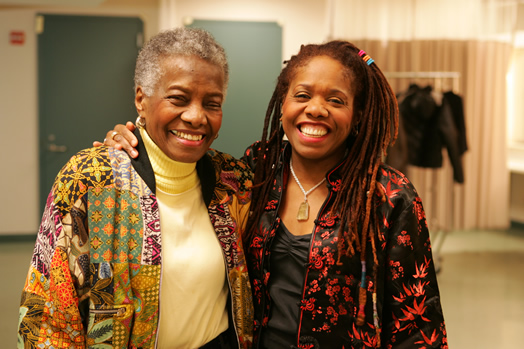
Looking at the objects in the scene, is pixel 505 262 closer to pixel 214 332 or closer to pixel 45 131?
pixel 214 332

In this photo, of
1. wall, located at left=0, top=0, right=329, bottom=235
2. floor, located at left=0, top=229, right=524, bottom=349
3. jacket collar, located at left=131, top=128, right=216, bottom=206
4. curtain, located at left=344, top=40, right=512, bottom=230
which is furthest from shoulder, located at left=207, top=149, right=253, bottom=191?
curtain, located at left=344, top=40, right=512, bottom=230

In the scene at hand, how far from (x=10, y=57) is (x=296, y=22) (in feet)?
10.3

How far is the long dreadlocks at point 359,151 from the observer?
159 cm

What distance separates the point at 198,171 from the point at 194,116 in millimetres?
250

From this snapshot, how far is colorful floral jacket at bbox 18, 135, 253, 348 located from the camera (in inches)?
54.8

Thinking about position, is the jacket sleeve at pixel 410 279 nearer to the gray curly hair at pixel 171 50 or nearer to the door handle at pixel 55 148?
the gray curly hair at pixel 171 50

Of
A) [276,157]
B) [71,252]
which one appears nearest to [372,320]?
[276,157]

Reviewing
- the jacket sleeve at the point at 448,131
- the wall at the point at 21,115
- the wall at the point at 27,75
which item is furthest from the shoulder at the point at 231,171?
the wall at the point at 21,115

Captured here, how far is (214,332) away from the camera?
5.29ft

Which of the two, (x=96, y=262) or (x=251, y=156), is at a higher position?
(x=251, y=156)

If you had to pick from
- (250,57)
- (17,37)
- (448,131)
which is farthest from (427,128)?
(17,37)

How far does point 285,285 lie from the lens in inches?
65.4

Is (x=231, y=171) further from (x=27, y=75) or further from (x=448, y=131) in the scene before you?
(x=27, y=75)

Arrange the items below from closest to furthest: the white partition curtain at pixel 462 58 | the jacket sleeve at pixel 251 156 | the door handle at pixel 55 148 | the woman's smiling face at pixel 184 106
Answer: the woman's smiling face at pixel 184 106
the jacket sleeve at pixel 251 156
the door handle at pixel 55 148
the white partition curtain at pixel 462 58
